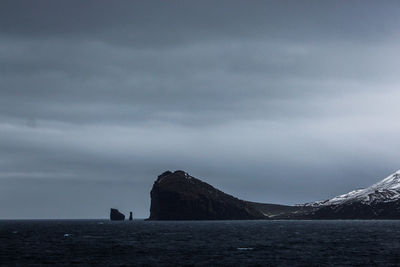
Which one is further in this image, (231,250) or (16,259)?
(231,250)

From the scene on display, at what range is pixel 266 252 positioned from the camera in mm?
133750

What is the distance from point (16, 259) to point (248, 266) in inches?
1752

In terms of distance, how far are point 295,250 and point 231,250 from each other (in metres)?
14.3

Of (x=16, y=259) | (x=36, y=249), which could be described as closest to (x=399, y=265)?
(x=16, y=259)

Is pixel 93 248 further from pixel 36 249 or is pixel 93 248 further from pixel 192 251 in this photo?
pixel 192 251

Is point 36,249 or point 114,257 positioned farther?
point 36,249

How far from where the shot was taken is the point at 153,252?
135 m

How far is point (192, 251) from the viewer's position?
13662 cm

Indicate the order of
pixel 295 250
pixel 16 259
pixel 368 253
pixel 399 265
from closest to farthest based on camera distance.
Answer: pixel 399 265 → pixel 16 259 → pixel 368 253 → pixel 295 250

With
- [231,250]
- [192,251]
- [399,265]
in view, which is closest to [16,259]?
[192,251]

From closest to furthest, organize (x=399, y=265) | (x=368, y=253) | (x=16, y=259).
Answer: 1. (x=399, y=265)
2. (x=16, y=259)
3. (x=368, y=253)

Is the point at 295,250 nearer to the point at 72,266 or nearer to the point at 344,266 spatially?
the point at 344,266

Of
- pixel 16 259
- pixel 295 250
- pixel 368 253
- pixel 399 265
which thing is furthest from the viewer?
pixel 295 250

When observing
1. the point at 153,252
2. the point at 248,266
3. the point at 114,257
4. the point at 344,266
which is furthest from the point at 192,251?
the point at 344,266
